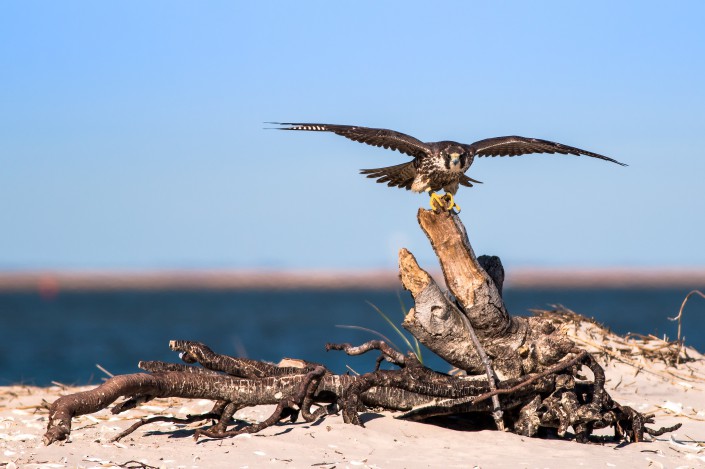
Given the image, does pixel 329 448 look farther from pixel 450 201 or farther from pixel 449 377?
pixel 450 201

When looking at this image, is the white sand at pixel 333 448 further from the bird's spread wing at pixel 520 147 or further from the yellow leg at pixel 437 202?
the bird's spread wing at pixel 520 147

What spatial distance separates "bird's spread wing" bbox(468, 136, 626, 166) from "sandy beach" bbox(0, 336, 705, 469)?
211 centimetres

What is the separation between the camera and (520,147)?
7434mm

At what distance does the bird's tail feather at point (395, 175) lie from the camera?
301 inches

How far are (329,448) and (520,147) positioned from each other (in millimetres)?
3093

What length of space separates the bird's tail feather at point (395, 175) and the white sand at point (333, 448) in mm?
2203

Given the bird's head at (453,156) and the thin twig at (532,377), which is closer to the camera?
the thin twig at (532,377)

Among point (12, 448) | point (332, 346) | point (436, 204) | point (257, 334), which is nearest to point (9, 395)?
point (12, 448)

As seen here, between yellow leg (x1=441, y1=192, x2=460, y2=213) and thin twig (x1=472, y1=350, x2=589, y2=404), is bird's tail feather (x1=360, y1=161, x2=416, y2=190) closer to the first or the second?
yellow leg (x1=441, y1=192, x2=460, y2=213)

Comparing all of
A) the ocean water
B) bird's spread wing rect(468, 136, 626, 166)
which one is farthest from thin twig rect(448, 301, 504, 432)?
the ocean water

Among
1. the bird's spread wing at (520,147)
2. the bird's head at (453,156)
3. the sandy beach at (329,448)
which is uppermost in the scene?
the bird's spread wing at (520,147)

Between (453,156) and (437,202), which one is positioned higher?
(453,156)

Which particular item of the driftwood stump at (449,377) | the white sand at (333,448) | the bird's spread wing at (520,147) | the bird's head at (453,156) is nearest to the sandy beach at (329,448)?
the white sand at (333,448)

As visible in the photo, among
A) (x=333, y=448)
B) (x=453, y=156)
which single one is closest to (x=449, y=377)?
(x=333, y=448)
